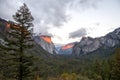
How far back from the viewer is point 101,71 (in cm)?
8131

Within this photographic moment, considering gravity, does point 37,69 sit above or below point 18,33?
below

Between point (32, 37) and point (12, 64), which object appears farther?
point (32, 37)

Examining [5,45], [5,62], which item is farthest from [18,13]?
[5,62]

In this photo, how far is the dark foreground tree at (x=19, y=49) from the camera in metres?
25.4

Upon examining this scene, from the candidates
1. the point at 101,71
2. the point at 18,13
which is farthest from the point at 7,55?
the point at 101,71

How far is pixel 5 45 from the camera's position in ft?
85.7

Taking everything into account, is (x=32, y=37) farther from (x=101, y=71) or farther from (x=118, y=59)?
(x=101, y=71)

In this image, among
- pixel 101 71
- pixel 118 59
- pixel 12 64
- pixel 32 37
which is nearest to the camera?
pixel 12 64

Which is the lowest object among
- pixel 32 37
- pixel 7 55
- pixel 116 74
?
pixel 116 74

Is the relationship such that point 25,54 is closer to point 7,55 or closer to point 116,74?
point 7,55

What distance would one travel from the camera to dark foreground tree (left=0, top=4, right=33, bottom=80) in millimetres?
25391

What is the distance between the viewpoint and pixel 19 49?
25.8 meters

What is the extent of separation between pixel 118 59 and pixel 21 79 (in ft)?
103

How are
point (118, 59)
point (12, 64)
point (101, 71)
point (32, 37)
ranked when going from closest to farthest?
point (12, 64), point (32, 37), point (118, 59), point (101, 71)
